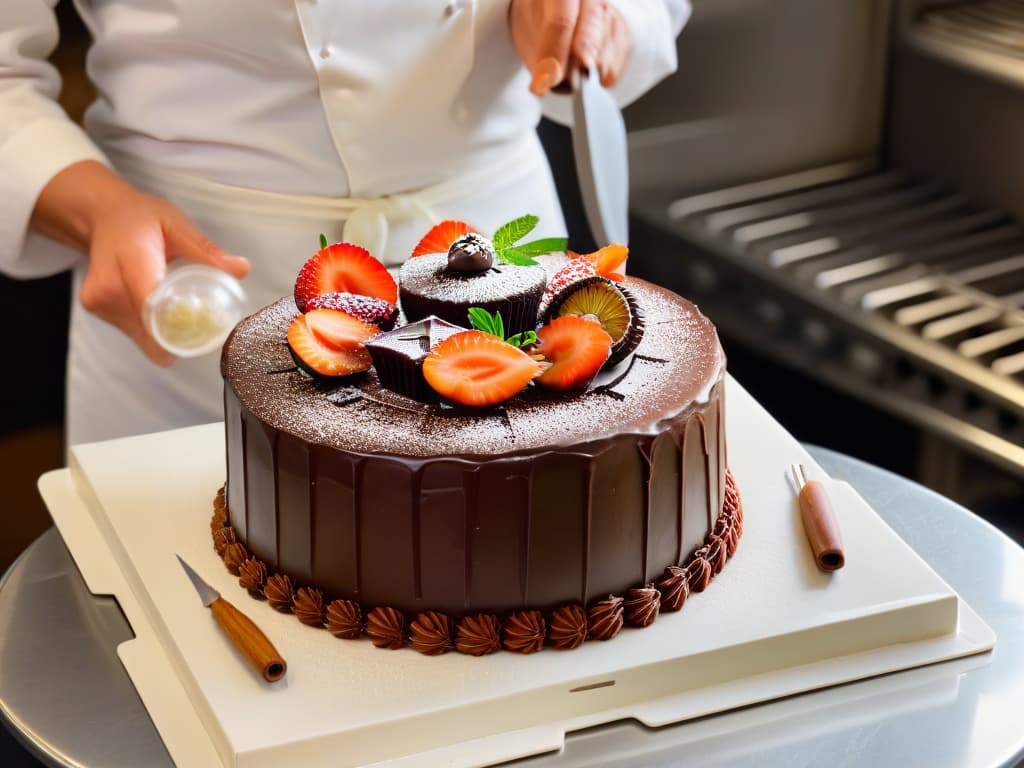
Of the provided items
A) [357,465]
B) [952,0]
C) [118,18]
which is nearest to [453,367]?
[357,465]

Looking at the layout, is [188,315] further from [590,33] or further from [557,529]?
[590,33]

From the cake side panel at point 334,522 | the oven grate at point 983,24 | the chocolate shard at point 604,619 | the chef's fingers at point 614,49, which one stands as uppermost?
the chef's fingers at point 614,49

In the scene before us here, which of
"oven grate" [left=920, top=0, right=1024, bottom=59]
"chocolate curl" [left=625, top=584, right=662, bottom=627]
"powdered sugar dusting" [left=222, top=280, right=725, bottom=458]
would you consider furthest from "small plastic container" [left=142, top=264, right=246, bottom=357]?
"oven grate" [left=920, top=0, right=1024, bottom=59]

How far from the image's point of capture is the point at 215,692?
1300 mm

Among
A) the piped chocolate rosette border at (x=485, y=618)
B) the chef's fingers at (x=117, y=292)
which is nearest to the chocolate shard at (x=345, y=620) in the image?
the piped chocolate rosette border at (x=485, y=618)

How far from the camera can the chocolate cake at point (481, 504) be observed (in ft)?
4.35

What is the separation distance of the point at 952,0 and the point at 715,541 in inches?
69.0

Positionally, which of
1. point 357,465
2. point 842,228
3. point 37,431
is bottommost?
point 37,431

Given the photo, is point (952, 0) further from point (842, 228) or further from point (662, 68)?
point (662, 68)

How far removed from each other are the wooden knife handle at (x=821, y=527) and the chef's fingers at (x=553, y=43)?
1.84 ft

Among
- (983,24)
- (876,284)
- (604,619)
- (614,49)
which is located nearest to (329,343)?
(604,619)

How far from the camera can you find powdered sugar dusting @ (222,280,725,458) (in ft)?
4.37

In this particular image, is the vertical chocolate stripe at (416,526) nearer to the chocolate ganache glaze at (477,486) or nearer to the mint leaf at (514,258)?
the chocolate ganache glaze at (477,486)

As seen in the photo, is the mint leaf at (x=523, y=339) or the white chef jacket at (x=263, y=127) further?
the white chef jacket at (x=263, y=127)
